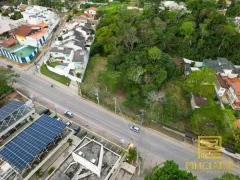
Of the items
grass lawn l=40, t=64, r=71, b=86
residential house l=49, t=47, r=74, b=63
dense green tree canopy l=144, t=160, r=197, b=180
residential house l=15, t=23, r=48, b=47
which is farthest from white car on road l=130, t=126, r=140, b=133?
residential house l=15, t=23, r=48, b=47

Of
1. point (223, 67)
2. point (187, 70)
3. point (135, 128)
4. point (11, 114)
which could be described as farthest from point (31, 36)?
point (223, 67)

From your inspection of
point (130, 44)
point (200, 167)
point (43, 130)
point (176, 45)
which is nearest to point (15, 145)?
point (43, 130)

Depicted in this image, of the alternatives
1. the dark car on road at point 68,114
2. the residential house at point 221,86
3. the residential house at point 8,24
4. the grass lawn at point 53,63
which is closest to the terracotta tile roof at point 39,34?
the residential house at point 8,24

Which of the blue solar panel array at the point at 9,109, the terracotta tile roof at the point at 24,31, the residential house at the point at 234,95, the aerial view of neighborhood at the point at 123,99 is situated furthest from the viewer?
the terracotta tile roof at the point at 24,31

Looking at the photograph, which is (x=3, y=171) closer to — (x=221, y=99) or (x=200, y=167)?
(x=200, y=167)

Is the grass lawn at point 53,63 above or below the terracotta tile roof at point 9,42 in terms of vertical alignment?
below

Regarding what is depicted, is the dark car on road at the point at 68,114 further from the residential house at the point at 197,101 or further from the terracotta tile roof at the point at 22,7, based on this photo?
the terracotta tile roof at the point at 22,7

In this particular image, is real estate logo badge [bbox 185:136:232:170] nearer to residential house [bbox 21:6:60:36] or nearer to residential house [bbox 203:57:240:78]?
residential house [bbox 203:57:240:78]

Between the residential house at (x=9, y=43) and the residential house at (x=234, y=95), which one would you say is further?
Answer: the residential house at (x=9, y=43)
